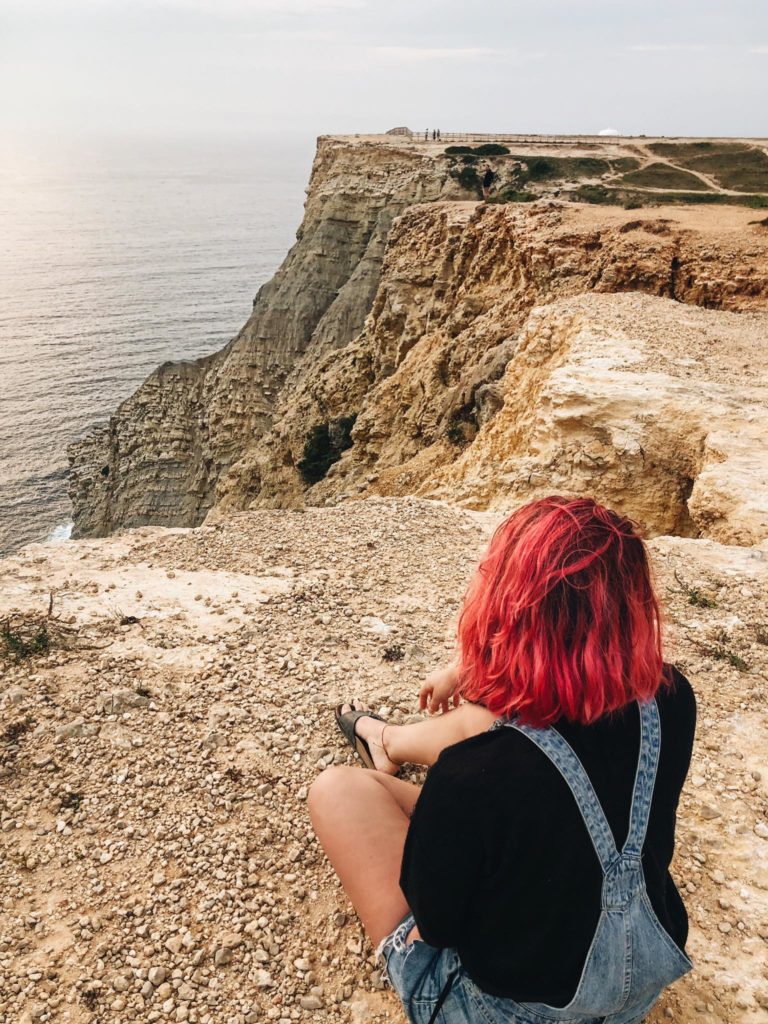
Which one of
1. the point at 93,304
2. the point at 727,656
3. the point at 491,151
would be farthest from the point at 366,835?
the point at 93,304

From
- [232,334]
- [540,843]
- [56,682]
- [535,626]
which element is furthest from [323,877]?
[232,334]

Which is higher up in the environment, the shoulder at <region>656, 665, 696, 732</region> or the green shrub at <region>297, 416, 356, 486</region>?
the shoulder at <region>656, 665, 696, 732</region>

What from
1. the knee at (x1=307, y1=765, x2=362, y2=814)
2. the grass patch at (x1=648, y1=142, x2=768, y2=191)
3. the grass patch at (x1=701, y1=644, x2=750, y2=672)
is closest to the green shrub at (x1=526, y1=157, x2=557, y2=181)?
the grass patch at (x1=648, y1=142, x2=768, y2=191)

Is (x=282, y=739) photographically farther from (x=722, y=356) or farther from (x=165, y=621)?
(x=722, y=356)

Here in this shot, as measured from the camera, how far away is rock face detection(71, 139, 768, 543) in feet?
30.3

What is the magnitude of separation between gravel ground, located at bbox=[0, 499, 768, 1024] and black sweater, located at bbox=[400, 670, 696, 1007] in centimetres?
128

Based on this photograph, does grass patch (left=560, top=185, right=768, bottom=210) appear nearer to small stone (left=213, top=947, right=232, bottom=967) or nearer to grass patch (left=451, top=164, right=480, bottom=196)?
grass patch (left=451, top=164, right=480, bottom=196)

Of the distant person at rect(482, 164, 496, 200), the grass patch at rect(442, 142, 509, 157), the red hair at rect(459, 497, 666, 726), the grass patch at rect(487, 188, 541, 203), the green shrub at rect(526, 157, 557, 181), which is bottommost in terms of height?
the red hair at rect(459, 497, 666, 726)

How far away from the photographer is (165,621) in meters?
6.09

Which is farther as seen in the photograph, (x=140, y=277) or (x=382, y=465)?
(x=140, y=277)

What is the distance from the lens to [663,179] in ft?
114

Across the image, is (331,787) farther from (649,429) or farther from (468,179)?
(468,179)

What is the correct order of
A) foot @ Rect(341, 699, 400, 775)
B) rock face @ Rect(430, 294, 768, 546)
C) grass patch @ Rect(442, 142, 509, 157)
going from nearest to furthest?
foot @ Rect(341, 699, 400, 775) → rock face @ Rect(430, 294, 768, 546) → grass patch @ Rect(442, 142, 509, 157)

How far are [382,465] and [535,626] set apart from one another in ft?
62.4
